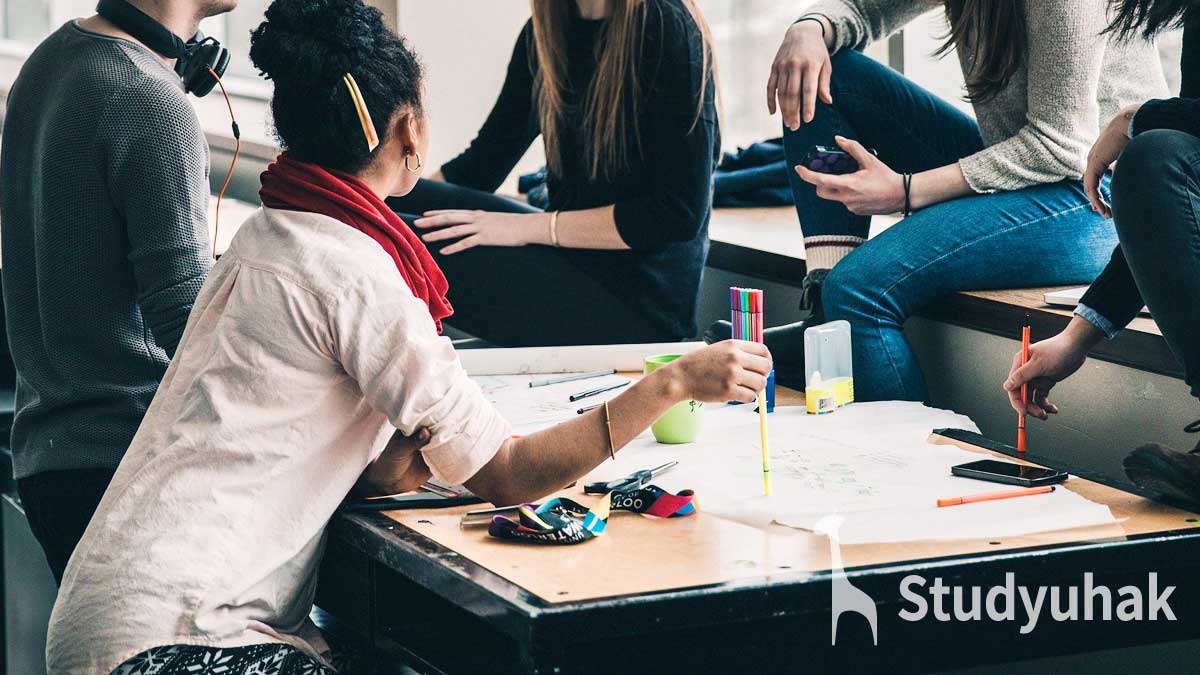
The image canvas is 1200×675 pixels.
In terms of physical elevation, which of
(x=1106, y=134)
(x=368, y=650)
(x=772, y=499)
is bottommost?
(x=368, y=650)

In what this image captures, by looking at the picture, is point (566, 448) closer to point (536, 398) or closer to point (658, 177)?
point (536, 398)

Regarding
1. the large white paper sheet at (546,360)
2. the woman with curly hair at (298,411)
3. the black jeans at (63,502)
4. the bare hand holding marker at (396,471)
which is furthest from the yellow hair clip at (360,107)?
the large white paper sheet at (546,360)

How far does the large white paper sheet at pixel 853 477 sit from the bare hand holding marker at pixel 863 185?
369 millimetres

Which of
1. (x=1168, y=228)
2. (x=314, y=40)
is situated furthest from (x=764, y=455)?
(x=314, y=40)

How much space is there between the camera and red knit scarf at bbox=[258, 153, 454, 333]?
1.22 meters

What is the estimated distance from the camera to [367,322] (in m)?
1.16

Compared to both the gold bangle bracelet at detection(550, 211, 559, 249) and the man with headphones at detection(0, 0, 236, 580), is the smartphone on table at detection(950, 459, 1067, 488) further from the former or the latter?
the gold bangle bracelet at detection(550, 211, 559, 249)

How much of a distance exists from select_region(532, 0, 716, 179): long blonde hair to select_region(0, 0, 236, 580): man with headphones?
0.77 metres

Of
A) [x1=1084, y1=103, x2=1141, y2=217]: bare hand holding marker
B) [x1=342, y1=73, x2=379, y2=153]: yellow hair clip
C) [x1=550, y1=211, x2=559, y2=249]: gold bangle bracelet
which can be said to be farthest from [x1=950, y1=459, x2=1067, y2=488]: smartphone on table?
[x1=550, y1=211, x2=559, y2=249]: gold bangle bracelet

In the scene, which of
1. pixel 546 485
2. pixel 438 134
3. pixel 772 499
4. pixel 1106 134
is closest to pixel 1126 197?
pixel 1106 134

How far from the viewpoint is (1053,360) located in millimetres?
1518

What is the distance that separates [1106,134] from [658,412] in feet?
2.13

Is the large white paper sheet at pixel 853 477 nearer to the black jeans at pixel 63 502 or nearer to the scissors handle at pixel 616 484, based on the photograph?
the scissors handle at pixel 616 484

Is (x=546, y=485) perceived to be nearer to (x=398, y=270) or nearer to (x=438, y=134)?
(x=398, y=270)
